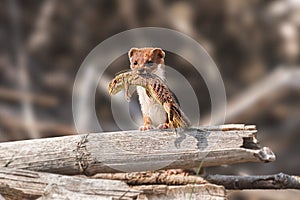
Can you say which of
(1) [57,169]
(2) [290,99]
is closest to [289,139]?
(2) [290,99]

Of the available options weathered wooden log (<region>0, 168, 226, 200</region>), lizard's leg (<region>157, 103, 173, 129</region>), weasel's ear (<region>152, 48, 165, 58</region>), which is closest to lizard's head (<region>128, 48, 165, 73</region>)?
weasel's ear (<region>152, 48, 165, 58</region>)

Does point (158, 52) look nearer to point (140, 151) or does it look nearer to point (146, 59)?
point (146, 59)

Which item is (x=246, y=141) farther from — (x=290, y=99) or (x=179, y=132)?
(x=290, y=99)

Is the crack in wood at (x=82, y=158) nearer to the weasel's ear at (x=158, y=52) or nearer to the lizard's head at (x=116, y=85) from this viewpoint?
the lizard's head at (x=116, y=85)

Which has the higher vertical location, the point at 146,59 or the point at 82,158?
the point at 146,59

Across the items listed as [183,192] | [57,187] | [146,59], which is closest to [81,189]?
[57,187]

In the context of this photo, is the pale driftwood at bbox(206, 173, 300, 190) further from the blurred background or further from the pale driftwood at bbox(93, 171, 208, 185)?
the blurred background

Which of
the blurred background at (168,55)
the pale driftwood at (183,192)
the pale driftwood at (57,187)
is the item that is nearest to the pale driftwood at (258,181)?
the pale driftwood at (183,192)
